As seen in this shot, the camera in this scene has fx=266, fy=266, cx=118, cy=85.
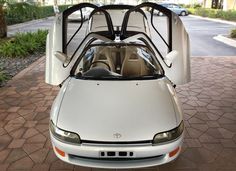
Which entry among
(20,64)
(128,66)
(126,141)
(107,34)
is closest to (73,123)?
(126,141)

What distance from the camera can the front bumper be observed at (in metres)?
2.51

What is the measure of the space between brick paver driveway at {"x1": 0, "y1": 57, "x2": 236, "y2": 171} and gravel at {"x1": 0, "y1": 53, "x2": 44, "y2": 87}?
528 mm

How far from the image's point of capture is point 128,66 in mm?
3697

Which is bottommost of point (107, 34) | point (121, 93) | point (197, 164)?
point (197, 164)

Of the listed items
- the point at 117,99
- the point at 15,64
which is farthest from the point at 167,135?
the point at 15,64

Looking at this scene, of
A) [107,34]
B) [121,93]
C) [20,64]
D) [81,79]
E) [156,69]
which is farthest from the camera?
[20,64]

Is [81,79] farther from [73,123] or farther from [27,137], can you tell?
[27,137]

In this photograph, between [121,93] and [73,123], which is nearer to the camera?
[73,123]

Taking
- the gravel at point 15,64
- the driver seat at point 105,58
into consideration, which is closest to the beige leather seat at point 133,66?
the driver seat at point 105,58

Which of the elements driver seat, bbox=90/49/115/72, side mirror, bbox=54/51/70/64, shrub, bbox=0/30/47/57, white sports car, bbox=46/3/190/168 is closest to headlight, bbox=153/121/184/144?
white sports car, bbox=46/3/190/168

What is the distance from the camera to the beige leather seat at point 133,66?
140 inches

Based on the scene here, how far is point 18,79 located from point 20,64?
5.15 ft

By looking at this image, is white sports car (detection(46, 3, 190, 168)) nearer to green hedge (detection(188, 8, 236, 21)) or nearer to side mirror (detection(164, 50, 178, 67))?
side mirror (detection(164, 50, 178, 67))

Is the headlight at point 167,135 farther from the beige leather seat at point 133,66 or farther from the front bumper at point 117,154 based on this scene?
the beige leather seat at point 133,66
